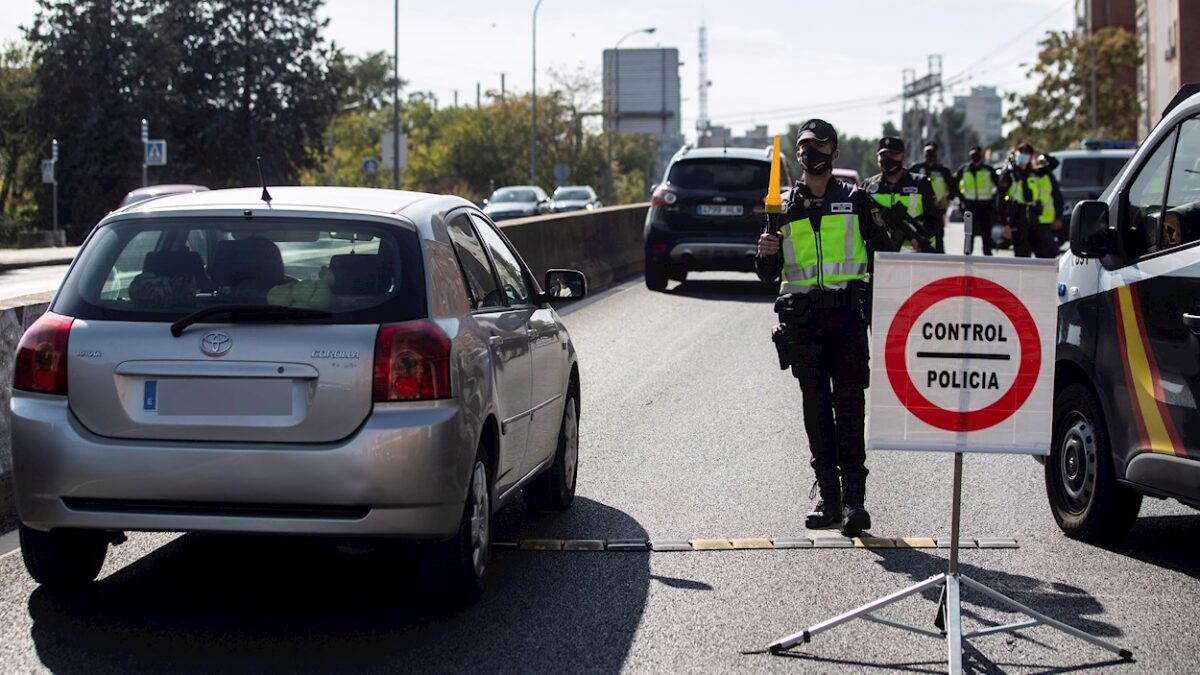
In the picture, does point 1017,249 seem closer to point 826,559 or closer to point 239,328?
point 826,559

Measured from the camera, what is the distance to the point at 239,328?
6.00 meters

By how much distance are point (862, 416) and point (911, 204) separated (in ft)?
21.0

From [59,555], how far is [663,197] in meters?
16.0

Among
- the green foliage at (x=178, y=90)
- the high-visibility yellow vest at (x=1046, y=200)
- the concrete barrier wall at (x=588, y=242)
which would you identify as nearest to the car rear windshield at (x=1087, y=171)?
the concrete barrier wall at (x=588, y=242)

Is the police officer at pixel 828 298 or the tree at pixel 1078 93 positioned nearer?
the police officer at pixel 828 298

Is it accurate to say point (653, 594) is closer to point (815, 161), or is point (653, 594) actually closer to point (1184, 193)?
point (815, 161)

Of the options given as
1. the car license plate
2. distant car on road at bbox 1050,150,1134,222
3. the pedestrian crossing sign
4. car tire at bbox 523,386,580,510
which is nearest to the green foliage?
the pedestrian crossing sign

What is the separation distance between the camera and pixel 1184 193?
6.86m

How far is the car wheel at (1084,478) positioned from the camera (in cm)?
732

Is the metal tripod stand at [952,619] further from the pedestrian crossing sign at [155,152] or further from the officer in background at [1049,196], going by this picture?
the pedestrian crossing sign at [155,152]

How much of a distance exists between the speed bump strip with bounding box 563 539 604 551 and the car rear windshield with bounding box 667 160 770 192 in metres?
14.3

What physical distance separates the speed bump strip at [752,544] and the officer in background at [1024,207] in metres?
14.3

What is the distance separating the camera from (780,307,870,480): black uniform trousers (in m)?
7.79

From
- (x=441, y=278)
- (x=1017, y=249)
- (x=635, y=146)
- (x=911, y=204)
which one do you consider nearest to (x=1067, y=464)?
(x=441, y=278)
